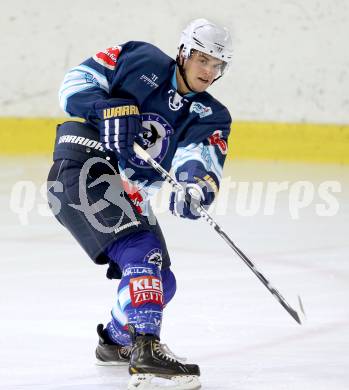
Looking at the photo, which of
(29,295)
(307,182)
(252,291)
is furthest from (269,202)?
(29,295)

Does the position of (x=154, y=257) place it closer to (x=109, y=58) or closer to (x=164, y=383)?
(x=164, y=383)

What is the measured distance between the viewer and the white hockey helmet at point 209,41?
2.69 metres

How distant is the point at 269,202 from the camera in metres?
5.34

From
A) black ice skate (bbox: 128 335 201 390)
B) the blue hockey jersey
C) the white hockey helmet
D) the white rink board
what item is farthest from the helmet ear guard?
the white rink board

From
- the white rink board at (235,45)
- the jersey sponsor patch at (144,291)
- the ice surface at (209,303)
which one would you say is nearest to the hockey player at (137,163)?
the jersey sponsor patch at (144,291)

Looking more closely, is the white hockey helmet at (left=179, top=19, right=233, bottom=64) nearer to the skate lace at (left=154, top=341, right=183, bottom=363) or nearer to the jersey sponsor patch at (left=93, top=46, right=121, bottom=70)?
the jersey sponsor patch at (left=93, top=46, right=121, bottom=70)

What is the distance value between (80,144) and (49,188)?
0.48ft

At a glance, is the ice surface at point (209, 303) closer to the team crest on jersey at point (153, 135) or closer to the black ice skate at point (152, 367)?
the black ice skate at point (152, 367)

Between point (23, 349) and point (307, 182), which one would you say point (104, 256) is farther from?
point (307, 182)

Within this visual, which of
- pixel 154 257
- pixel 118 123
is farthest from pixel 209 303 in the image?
pixel 118 123

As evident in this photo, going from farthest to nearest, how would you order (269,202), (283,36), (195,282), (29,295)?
(283,36), (269,202), (195,282), (29,295)

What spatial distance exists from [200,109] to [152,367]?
2.37 feet

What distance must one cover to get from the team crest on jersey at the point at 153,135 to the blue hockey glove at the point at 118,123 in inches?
5.3

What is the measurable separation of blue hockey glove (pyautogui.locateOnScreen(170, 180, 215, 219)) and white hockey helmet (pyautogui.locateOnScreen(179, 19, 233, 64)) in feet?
1.12
